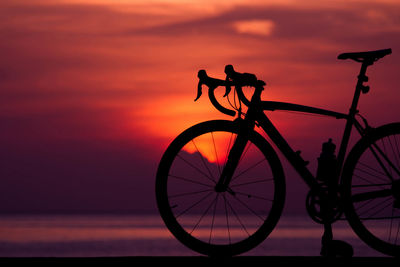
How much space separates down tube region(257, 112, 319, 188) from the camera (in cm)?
600

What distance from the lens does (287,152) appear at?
19.8 feet

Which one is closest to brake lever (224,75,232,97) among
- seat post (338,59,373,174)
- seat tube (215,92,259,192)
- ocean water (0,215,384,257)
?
seat tube (215,92,259,192)

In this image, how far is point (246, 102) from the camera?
595cm

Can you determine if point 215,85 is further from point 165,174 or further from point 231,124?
point 165,174

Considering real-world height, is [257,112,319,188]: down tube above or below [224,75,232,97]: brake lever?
below

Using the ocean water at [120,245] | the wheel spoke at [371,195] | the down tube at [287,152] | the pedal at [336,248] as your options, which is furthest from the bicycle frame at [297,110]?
the ocean water at [120,245]

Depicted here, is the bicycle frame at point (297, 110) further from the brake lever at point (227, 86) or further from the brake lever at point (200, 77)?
the brake lever at point (200, 77)

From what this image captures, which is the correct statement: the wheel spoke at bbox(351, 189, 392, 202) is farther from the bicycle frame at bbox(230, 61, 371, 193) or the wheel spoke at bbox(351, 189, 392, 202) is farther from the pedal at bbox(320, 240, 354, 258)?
the pedal at bbox(320, 240, 354, 258)
